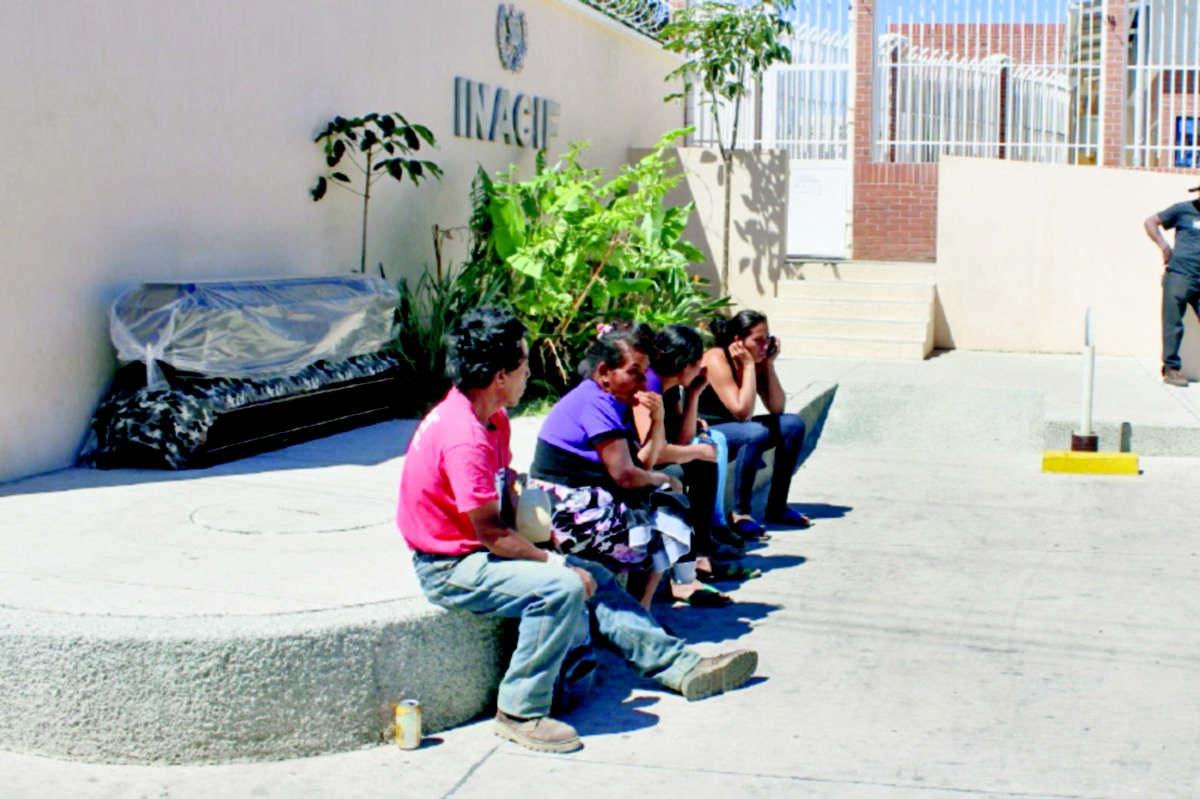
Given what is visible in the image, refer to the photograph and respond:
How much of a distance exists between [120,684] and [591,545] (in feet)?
5.43

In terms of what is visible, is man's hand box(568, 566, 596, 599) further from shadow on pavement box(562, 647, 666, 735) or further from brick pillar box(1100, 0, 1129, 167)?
brick pillar box(1100, 0, 1129, 167)

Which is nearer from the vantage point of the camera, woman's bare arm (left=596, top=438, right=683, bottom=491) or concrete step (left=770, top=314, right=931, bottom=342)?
Result: woman's bare arm (left=596, top=438, right=683, bottom=491)

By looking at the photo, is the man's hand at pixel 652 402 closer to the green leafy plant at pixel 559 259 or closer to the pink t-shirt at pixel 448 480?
the pink t-shirt at pixel 448 480

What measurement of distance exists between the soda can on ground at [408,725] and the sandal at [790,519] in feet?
12.1

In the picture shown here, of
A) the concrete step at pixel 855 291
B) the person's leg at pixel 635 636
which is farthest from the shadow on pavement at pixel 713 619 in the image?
the concrete step at pixel 855 291

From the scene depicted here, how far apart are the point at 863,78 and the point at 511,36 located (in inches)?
251

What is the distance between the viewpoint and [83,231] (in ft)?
22.2

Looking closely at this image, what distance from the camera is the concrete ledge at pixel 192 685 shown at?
388 cm

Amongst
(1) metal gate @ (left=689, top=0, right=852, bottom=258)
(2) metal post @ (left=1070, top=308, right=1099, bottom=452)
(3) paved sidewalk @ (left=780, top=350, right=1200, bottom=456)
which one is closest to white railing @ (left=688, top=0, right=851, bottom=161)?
(1) metal gate @ (left=689, top=0, right=852, bottom=258)

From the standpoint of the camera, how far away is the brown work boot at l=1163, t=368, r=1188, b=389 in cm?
1129

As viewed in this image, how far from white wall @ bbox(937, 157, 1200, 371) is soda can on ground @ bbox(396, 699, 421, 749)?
1072 cm

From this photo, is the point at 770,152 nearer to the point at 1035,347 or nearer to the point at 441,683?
the point at 1035,347

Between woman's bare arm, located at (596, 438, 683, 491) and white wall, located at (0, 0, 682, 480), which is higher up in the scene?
white wall, located at (0, 0, 682, 480)

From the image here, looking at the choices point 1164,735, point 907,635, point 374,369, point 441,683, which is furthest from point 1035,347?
point 441,683
